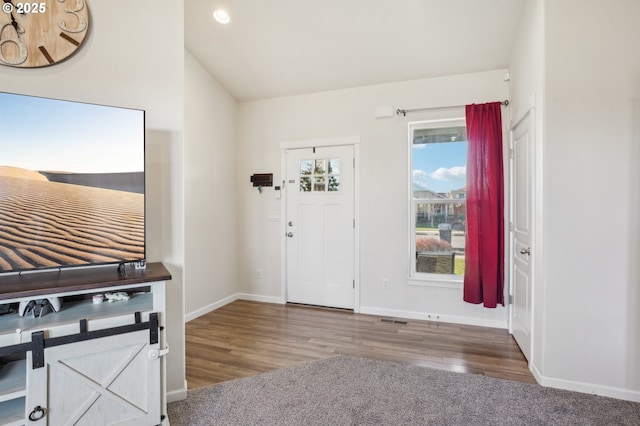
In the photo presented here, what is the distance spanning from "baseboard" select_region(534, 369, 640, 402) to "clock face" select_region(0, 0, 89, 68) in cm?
370

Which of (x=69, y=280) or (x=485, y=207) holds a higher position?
(x=485, y=207)

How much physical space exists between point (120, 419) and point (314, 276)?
2.65 metres

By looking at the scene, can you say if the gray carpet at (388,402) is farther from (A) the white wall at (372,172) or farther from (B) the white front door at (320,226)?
(B) the white front door at (320,226)

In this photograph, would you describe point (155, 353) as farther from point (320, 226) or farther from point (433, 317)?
point (433, 317)

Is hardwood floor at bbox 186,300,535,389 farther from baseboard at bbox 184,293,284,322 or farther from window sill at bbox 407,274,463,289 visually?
window sill at bbox 407,274,463,289

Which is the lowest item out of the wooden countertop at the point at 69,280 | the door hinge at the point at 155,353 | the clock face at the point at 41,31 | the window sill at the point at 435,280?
the window sill at the point at 435,280

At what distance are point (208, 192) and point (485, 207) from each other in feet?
10.2

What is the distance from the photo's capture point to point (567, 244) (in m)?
2.14

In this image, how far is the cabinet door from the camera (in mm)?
1376

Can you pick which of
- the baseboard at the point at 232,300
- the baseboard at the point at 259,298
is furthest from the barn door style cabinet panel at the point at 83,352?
the baseboard at the point at 259,298

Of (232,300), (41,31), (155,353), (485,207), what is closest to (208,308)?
(232,300)

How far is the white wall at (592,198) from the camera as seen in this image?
2039mm

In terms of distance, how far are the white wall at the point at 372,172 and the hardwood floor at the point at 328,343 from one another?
0.85ft

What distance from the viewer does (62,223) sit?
163 centimetres
